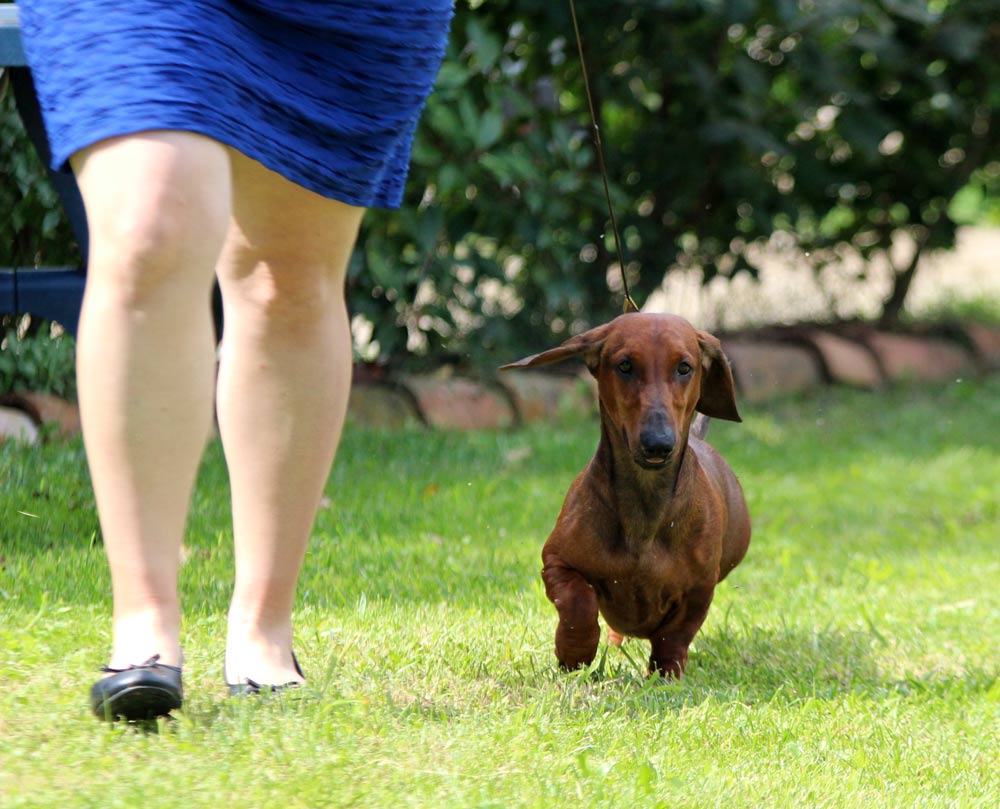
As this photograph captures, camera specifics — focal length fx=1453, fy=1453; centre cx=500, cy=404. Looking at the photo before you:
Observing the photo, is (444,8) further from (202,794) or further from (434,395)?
(434,395)

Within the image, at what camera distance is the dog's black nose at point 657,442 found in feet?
8.73

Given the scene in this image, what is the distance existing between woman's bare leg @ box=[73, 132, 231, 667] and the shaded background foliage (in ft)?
11.9

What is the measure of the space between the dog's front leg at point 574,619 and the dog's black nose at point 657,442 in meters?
0.36

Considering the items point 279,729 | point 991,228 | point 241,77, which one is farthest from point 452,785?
point 991,228

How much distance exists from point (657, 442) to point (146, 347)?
985 millimetres

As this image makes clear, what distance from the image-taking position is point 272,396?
2.45m

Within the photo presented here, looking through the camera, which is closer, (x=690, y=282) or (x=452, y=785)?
(x=452, y=785)

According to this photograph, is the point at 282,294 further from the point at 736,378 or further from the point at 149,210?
the point at 736,378

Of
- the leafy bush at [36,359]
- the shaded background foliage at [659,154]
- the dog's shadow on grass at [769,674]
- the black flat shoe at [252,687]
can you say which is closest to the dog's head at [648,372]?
the dog's shadow on grass at [769,674]

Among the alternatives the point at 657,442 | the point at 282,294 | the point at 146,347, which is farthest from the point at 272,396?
the point at 657,442

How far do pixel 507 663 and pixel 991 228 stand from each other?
14080 mm

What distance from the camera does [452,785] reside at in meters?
2.09

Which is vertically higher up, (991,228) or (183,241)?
(183,241)

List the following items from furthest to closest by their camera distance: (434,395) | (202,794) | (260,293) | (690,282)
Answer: (690,282) < (434,395) < (260,293) < (202,794)
